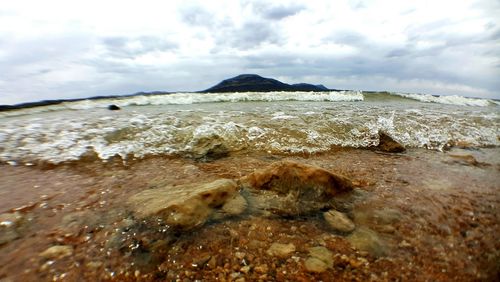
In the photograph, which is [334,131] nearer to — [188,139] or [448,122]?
[188,139]

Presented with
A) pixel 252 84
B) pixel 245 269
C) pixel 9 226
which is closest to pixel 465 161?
pixel 245 269

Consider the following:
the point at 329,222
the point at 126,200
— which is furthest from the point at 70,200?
the point at 329,222

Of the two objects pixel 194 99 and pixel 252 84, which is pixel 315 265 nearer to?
pixel 194 99

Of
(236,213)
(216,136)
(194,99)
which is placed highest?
(194,99)

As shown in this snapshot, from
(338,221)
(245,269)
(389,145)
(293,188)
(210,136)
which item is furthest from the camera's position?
(389,145)

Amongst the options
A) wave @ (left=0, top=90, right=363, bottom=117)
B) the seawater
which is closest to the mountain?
wave @ (left=0, top=90, right=363, bottom=117)

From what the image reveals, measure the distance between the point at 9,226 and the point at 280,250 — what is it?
252cm

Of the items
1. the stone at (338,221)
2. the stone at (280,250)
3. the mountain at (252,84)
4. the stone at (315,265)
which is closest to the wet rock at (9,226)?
the stone at (280,250)

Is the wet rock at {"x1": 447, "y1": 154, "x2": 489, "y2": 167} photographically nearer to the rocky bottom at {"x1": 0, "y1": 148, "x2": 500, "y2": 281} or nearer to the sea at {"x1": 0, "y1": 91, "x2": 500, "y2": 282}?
the sea at {"x1": 0, "y1": 91, "x2": 500, "y2": 282}

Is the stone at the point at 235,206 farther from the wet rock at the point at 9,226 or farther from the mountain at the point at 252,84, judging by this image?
the mountain at the point at 252,84

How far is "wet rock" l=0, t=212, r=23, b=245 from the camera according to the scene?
2.52 meters

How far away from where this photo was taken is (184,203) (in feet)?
9.18

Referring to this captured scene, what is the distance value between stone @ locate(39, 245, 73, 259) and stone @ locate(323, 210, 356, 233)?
231 cm

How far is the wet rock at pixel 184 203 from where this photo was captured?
8.89 feet
